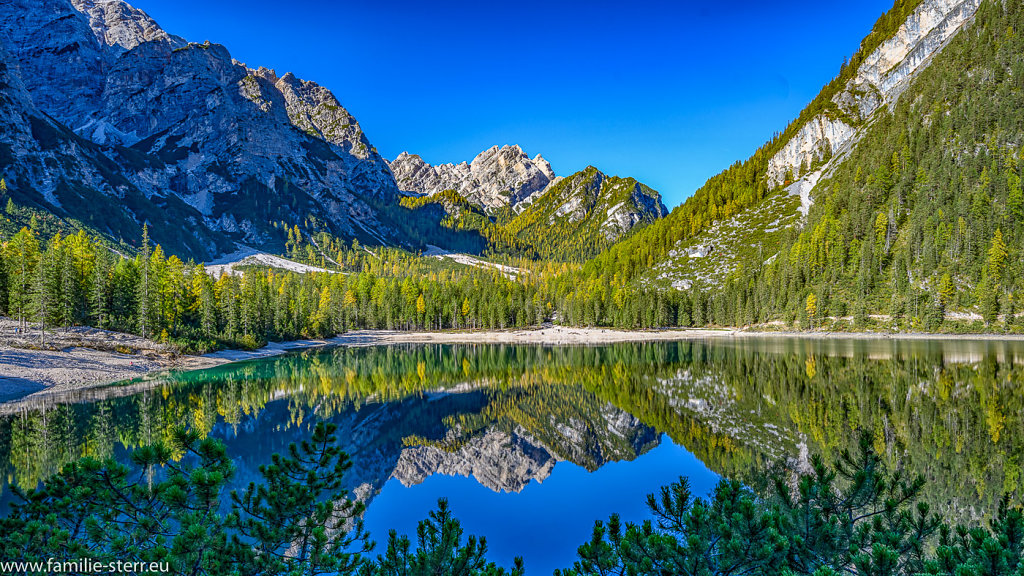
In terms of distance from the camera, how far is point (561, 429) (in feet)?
86.9

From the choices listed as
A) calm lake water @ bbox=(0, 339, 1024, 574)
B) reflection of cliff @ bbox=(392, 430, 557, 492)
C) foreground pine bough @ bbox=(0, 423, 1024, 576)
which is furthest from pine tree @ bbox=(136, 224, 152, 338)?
foreground pine bough @ bbox=(0, 423, 1024, 576)

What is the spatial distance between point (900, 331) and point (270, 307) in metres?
107

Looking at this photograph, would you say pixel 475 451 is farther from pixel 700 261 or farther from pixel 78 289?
pixel 700 261

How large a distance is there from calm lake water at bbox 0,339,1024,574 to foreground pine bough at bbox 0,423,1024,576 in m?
2.49

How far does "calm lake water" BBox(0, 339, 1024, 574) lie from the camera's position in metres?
15.4

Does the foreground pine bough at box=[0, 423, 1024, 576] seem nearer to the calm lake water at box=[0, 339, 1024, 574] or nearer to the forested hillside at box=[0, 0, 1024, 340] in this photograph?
the calm lake water at box=[0, 339, 1024, 574]

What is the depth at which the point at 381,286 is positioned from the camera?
12888cm

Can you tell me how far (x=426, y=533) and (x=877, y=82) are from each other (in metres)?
202

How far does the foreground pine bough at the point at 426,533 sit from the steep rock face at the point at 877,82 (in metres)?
174

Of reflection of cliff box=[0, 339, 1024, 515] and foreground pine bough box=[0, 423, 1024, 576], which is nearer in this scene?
foreground pine bough box=[0, 423, 1024, 576]

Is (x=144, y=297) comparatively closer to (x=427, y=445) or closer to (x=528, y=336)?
(x=427, y=445)

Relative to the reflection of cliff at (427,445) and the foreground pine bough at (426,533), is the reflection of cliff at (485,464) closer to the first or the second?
the reflection of cliff at (427,445)

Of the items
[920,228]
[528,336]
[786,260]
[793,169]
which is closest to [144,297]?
[528,336]

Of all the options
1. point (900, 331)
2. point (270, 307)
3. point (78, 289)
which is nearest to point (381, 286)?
point (270, 307)
